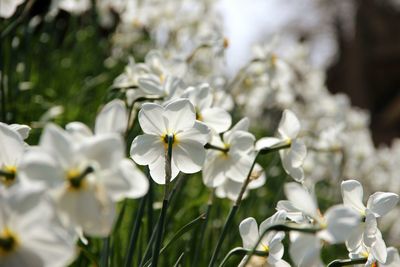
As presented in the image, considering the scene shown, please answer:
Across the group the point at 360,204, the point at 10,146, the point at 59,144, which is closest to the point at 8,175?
the point at 10,146

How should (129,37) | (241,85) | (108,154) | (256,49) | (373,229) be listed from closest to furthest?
(108,154) < (373,229) < (256,49) < (241,85) < (129,37)

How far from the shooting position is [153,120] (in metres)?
1.04

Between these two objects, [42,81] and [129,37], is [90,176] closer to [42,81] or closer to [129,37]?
[42,81]

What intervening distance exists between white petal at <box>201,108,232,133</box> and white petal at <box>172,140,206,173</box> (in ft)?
0.58

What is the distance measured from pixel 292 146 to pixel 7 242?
2.54 feet

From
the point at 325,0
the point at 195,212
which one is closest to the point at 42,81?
the point at 195,212

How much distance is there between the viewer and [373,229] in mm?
1037

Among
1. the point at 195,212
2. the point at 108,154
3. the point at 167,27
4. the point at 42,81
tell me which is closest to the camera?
the point at 108,154

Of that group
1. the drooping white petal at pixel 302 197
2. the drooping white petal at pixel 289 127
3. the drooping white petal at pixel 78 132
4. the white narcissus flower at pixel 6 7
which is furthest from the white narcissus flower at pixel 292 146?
the white narcissus flower at pixel 6 7

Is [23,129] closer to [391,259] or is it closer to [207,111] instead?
[207,111]

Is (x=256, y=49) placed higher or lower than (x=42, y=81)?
higher

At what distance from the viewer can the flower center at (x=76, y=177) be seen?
0.66 m

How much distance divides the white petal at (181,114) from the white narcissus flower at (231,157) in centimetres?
23

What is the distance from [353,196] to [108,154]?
1.94 feet
